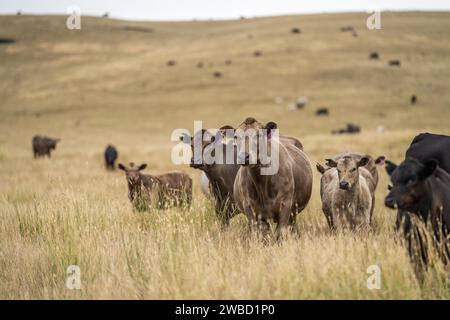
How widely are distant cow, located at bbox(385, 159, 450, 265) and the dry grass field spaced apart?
0.79 ft

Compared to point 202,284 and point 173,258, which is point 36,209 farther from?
point 202,284

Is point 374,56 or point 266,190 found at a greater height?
point 374,56

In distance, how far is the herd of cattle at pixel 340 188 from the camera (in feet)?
19.4

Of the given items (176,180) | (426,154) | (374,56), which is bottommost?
(426,154)

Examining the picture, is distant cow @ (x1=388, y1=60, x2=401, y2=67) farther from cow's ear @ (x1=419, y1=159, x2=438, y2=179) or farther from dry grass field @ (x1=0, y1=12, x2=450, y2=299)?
cow's ear @ (x1=419, y1=159, x2=438, y2=179)

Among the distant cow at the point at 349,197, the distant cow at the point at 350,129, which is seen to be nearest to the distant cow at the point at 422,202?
the distant cow at the point at 349,197

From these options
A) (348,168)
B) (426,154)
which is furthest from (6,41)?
(426,154)

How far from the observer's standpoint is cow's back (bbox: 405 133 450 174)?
8023 millimetres

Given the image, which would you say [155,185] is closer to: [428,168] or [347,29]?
[428,168]

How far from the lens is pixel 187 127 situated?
166ft

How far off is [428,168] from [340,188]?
12.0ft

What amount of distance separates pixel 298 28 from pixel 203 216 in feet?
274

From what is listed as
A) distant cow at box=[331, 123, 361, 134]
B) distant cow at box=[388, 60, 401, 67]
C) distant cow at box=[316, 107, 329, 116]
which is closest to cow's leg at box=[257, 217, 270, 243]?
distant cow at box=[331, 123, 361, 134]

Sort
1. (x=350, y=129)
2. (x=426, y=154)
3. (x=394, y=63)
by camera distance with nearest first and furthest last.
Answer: (x=426, y=154) → (x=350, y=129) → (x=394, y=63)
